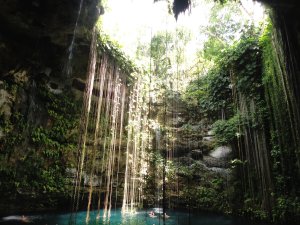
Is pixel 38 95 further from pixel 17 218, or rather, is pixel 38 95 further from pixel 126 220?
pixel 126 220

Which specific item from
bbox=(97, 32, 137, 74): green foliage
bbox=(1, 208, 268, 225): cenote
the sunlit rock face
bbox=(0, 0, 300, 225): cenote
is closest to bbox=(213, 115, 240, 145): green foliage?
bbox=(0, 0, 300, 225): cenote

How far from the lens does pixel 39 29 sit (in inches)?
224

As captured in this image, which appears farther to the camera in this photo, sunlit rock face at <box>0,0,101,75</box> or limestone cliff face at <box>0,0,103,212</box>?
limestone cliff face at <box>0,0,103,212</box>

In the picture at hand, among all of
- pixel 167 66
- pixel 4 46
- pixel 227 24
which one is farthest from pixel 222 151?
pixel 4 46

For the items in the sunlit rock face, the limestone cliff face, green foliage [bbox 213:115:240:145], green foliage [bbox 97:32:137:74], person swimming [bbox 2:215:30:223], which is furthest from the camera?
green foliage [bbox 213:115:240:145]

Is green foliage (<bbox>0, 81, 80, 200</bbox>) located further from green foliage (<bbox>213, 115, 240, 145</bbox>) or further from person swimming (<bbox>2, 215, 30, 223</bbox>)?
green foliage (<bbox>213, 115, 240, 145</bbox>)

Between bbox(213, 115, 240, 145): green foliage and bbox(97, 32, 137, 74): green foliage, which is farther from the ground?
bbox(97, 32, 137, 74): green foliage

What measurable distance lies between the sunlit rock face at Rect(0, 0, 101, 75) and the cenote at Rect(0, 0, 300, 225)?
1.1 inches

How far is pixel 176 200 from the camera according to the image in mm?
9789

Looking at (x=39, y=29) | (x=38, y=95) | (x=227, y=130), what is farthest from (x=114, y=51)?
(x=227, y=130)

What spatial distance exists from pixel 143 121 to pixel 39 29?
5459mm

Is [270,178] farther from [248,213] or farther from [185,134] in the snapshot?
[185,134]

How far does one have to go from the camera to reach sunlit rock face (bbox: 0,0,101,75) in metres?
5.12

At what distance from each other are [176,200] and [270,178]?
4.42 metres
